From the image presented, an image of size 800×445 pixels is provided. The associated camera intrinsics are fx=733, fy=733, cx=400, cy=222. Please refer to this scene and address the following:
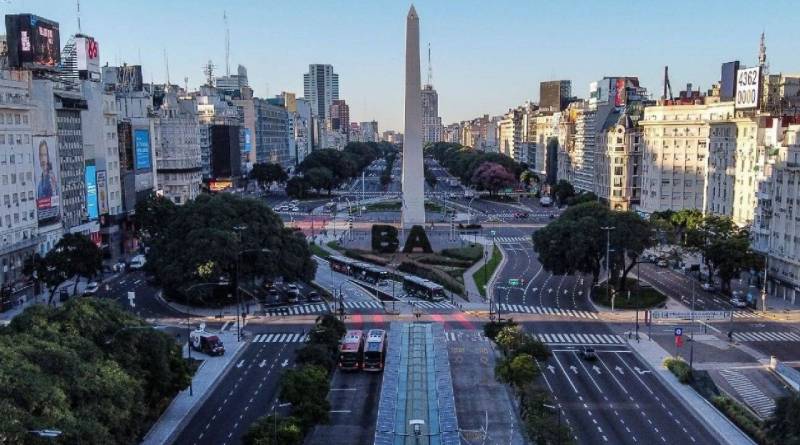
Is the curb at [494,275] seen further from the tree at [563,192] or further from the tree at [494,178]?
the tree at [494,178]

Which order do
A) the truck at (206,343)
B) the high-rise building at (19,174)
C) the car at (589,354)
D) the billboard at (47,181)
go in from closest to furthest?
the car at (589,354)
the truck at (206,343)
the high-rise building at (19,174)
the billboard at (47,181)

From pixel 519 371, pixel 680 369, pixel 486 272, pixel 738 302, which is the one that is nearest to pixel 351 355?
pixel 519 371

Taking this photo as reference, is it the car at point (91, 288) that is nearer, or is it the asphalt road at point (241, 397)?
the asphalt road at point (241, 397)

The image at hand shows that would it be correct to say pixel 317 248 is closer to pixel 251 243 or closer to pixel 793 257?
pixel 251 243

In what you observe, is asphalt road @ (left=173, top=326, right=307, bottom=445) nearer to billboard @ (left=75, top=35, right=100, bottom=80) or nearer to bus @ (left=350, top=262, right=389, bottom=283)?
bus @ (left=350, top=262, right=389, bottom=283)

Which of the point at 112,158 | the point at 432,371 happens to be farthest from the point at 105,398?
the point at 112,158

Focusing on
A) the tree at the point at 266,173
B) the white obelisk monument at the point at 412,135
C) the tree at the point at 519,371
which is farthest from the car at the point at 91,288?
the tree at the point at 266,173

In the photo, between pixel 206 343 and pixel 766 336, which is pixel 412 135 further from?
pixel 766 336

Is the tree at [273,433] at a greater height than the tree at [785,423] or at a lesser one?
lesser
